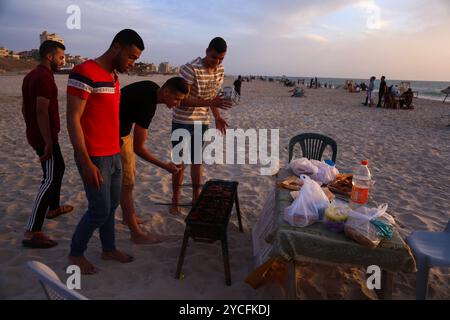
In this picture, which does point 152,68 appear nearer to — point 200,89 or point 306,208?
point 200,89

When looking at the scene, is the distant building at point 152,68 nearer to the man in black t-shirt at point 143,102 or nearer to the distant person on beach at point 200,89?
the distant person on beach at point 200,89

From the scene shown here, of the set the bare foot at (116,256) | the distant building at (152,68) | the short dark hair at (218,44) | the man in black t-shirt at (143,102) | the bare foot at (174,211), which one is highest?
the distant building at (152,68)

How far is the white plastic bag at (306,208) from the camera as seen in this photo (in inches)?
90.1

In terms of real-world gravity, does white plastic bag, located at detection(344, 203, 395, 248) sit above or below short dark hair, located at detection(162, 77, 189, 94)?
below

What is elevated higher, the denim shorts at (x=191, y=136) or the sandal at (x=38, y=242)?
the denim shorts at (x=191, y=136)

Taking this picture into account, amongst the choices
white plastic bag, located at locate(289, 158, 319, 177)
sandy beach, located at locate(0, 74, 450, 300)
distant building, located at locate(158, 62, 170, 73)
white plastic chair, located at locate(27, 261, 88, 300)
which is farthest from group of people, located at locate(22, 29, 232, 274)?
distant building, located at locate(158, 62, 170, 73)

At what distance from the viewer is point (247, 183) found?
5.66 meters

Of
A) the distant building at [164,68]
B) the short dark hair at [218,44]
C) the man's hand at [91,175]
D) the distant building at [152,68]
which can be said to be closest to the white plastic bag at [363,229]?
the man's hand at [91,175]

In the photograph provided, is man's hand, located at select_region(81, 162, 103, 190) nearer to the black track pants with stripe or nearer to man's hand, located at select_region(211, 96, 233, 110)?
the black track pants with stripe

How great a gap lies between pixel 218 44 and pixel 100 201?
2346 millimetres

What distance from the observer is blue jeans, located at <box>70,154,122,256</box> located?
262cm

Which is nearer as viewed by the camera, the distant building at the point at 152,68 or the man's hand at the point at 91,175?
the man's hand at the point at 91,175

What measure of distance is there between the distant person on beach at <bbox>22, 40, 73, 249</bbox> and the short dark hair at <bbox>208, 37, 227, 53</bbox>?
169 cm

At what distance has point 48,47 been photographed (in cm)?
325
